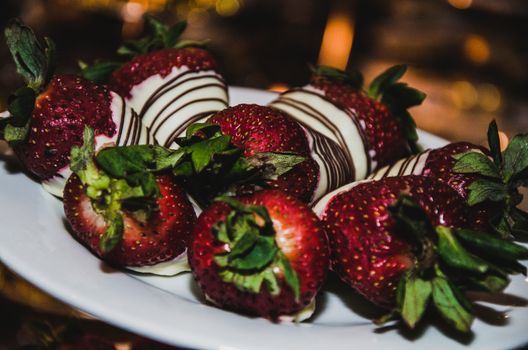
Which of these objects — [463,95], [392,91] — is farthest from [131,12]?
[392,91]

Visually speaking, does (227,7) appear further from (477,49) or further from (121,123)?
(121,123)

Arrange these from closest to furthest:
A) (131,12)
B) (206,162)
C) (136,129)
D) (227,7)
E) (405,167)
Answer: (206,162)
(136,129)
(405,167)
(131,12)
(227,7)

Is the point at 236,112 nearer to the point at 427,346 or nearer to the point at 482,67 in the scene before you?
the point at 427,346

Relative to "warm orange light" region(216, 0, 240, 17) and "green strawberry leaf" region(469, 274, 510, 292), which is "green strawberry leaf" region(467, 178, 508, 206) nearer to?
"green strawberry leaf" region(469, 274, 510, 292)

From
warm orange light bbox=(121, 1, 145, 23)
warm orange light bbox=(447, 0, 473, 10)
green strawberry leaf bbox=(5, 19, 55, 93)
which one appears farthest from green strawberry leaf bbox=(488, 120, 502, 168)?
warm orange light bbox=(447, 0, 473, 10)

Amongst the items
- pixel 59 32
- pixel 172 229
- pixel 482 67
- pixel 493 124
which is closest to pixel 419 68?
pixel 482 67

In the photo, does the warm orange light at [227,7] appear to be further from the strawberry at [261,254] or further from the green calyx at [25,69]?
the strawberry at [261,254]

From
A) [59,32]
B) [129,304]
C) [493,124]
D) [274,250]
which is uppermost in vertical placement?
[493,124]
